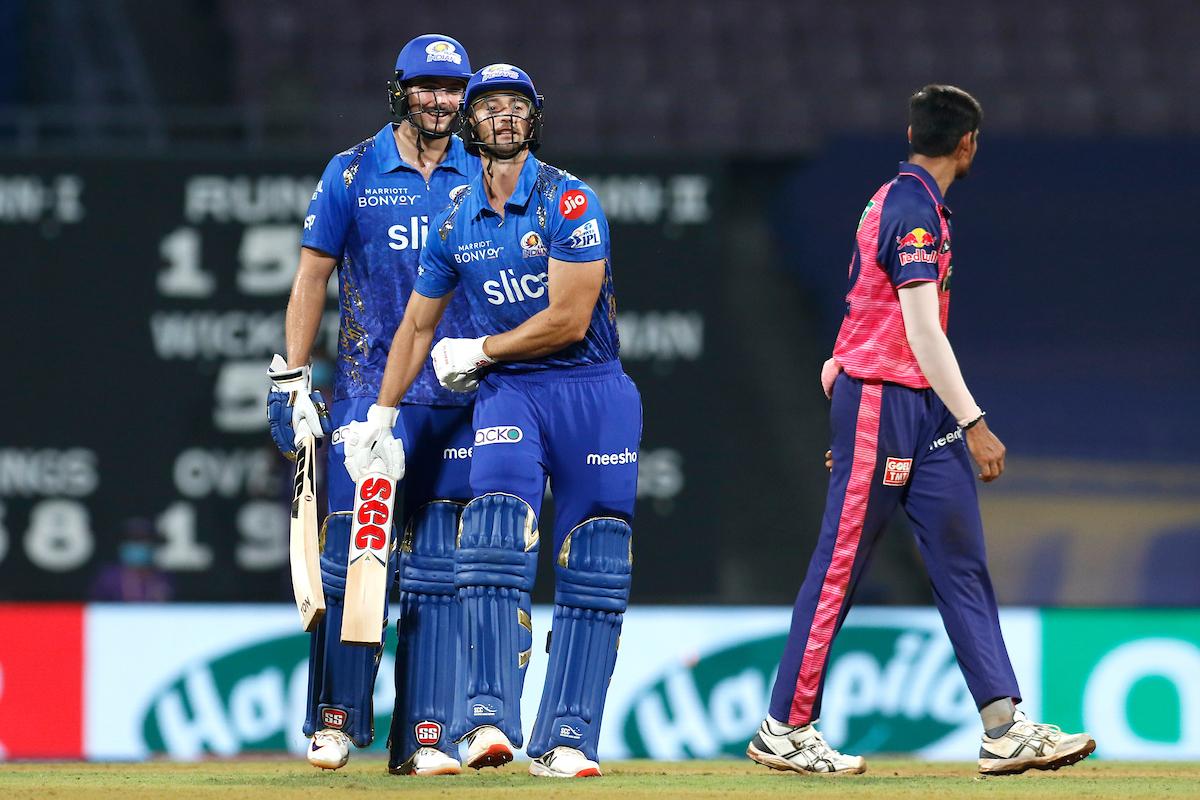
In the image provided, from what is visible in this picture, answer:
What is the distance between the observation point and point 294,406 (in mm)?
5324

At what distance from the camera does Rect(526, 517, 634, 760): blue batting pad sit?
4895mm

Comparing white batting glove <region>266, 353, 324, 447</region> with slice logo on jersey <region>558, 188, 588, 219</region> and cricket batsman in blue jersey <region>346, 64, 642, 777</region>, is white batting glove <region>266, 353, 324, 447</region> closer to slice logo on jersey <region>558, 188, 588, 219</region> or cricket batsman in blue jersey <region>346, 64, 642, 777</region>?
cricket batsman in blue jersey <region>346, 64, 642, 777</region>

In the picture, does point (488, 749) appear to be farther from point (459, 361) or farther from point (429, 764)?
point (459, 361)

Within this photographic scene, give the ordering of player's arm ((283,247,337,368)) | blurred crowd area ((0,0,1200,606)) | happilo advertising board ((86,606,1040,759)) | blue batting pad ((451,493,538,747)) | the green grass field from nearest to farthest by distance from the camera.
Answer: the green grass field
blue batting pad ((451,493,538,747))
player's arm ((283,247,337,368))
happilo advertising board ((86,606,1040,759))
blurred crowd area ((0,0,1200,606))

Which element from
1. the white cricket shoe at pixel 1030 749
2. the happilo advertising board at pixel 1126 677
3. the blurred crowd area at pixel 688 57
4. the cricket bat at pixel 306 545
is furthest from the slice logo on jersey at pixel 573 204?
the blurred crowd area at pixel 688 57

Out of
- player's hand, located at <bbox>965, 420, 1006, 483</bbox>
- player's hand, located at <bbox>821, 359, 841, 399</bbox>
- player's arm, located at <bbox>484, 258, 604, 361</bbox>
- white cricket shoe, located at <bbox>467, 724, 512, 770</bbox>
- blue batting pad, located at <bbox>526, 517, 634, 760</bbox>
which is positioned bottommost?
white cricket shoe, located at <bbox>467, 724, 512, 770</bbox>

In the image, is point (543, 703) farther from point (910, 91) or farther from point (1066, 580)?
point (910, 91)

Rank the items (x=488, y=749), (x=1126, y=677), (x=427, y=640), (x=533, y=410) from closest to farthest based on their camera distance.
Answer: (x=488, y=749), (x=533, y=410), (x=427, y=640), (x=1126, y=677)

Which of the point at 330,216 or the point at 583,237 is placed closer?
the point at 583,237

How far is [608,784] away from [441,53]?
1.97 metres

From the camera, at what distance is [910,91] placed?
1280 centimetres

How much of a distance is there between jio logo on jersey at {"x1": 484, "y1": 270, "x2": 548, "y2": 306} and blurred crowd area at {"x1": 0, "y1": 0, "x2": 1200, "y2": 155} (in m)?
6.91

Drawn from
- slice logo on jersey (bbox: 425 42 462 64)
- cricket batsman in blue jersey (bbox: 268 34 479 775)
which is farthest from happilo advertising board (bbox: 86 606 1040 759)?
slice logo on jersey (bbox: 425 42 462 64)

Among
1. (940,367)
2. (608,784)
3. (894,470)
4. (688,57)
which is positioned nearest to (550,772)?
(608,784)
